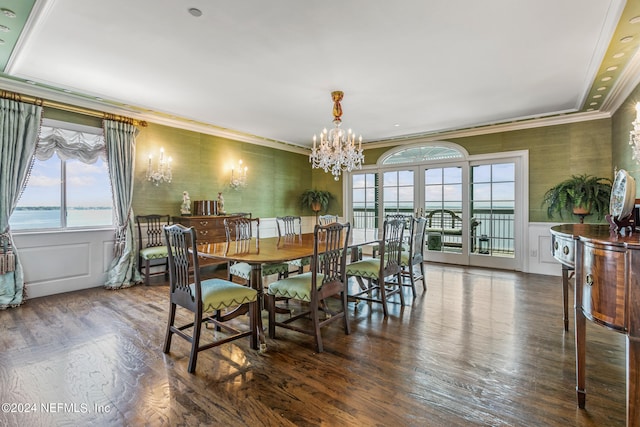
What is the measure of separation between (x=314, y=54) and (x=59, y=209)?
3.96m

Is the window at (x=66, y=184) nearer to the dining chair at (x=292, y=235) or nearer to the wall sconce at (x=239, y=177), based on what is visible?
the wall sconce at (x=239, y=177)

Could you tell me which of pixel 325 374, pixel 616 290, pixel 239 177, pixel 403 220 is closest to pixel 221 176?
pixel 239 177

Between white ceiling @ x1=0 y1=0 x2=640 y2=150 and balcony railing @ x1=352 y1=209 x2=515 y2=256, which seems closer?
white ceiling @ x1=0 y1=0 x2=640 y2=150

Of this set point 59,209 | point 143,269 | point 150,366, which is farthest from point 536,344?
point 59,209

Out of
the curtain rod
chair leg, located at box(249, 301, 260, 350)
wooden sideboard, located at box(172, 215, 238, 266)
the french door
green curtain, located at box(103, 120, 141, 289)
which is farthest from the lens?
the french door

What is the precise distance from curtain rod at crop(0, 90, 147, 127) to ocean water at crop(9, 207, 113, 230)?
52.1 inches

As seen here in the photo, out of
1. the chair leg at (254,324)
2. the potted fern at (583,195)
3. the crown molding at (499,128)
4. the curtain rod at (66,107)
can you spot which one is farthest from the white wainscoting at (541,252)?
the curtain rod at (66,107)

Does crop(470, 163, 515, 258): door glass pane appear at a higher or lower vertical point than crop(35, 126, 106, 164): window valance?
lower

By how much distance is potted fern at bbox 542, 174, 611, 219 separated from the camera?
4.52 metres

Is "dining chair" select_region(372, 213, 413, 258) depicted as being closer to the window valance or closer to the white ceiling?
the white ceiling

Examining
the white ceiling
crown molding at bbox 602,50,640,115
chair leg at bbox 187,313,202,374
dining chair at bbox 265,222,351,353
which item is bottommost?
chair leg at bbox 187,313,202,374

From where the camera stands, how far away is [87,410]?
1810 millimetres

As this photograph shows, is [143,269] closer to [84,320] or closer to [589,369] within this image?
[84,320]

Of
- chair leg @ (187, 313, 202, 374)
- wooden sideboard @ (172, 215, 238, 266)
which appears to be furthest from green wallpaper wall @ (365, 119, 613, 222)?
chair leg @ (187, 313, 202, 374)
